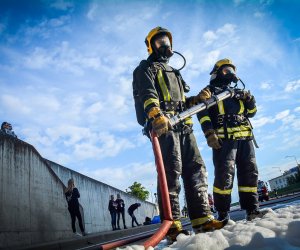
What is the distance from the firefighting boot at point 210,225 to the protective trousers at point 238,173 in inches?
35.3

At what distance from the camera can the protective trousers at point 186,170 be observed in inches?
124

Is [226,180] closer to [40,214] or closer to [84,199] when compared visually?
[40,214]

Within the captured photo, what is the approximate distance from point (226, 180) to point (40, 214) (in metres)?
6.28

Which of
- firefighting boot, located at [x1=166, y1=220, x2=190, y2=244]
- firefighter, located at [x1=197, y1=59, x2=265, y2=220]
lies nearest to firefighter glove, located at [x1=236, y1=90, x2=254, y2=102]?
firefighter, located at [x1=197, y1=59, x2=265, y2=220]

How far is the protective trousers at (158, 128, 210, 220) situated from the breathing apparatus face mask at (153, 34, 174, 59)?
111 cm

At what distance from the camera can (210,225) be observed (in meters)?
3.09

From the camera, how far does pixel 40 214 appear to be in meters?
8.29

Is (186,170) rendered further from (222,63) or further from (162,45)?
(222,63)

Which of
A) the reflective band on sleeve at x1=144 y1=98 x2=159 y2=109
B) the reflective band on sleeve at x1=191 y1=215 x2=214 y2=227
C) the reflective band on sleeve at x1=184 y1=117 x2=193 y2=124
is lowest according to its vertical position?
the reflective band on sleeve at x1=191 y1=215 x2=214 y2=227

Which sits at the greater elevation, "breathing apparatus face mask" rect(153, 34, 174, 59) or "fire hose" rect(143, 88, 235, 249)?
"breathing apparatus face mask" rect(153, 34, 174, 59)

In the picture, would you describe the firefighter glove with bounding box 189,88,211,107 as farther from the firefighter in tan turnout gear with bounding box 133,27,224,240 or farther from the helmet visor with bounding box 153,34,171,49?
the helmet visor with bounding box 153,34,171,49

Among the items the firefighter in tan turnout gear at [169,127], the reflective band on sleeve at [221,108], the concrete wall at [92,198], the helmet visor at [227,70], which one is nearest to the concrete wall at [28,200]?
the concrete wall at [92,198]

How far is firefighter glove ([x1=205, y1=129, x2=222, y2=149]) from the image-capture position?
405cm

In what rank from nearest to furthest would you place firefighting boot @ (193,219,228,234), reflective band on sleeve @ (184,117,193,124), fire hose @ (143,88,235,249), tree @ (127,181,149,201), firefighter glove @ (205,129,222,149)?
fire hose @ (143,88,235,249), firefighting boot @ (193,219,228,234), reflective band on sleeve @ (184,117,193,124), firefighter glove @ (205,129,222,149), tree @ (127,181,149,201)
